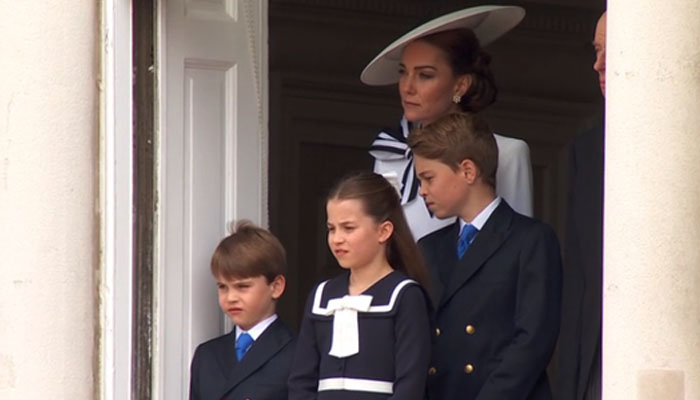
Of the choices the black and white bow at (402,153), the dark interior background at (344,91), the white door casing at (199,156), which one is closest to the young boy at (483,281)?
the black and white bow at (402,153)

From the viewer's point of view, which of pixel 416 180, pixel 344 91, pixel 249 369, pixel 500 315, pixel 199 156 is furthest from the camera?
pixel 344 91

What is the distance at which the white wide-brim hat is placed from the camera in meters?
7.69

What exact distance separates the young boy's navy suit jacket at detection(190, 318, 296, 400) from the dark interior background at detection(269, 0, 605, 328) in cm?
315

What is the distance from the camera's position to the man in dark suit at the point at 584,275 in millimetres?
7078

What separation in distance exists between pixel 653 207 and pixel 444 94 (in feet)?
4.69

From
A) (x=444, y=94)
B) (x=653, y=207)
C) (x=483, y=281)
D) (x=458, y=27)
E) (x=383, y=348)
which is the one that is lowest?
(x=383, y=348)

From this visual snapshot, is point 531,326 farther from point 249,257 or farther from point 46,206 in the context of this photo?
point 46,206

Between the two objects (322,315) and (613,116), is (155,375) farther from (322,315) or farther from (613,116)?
(613,116)

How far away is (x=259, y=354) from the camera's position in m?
7.54

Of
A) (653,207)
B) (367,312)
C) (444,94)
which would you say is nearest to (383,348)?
(367,312)

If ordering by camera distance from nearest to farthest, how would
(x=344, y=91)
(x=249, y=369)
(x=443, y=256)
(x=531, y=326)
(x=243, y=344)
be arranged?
(x=531, y=326)
(x=443, y=256)
(x=249, y=369)
(x=243, y=344)
(x=344, y=91)

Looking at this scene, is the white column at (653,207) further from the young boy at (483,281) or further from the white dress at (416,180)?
the white dress at (416,180)

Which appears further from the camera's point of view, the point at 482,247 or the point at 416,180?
the point at 416,180

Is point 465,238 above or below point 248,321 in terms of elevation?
above
